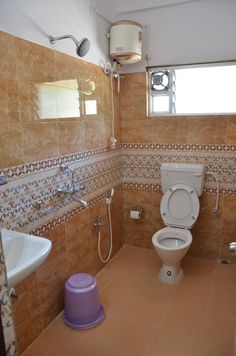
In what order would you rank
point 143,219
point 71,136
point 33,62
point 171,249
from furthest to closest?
point 143,219 < point 171,249 < point 71,136 < point 33,62

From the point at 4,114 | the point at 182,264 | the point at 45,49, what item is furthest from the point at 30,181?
the point at 182,264

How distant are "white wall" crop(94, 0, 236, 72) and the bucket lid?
82.3 inches

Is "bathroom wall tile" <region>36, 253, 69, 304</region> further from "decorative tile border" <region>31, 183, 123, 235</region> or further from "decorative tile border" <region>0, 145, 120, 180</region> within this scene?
"decorative tile border" <region>0, 145, 120, 180</region>

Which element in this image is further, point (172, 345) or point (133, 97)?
point (133, 97)

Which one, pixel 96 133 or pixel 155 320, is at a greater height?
pixel 96 133

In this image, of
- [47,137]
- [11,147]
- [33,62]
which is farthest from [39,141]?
[33,62]

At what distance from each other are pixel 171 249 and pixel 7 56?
1882 millimetres

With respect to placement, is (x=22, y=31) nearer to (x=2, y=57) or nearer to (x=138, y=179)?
(x=2, y=57)

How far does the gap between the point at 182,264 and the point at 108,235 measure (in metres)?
0.81

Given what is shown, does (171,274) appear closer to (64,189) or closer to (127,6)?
(64,189)

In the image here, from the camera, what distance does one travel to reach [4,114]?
1658 millimetres

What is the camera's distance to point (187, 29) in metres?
2.74

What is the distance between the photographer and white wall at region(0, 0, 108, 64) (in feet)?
5.56

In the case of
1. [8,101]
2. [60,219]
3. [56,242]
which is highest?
[8,101]
